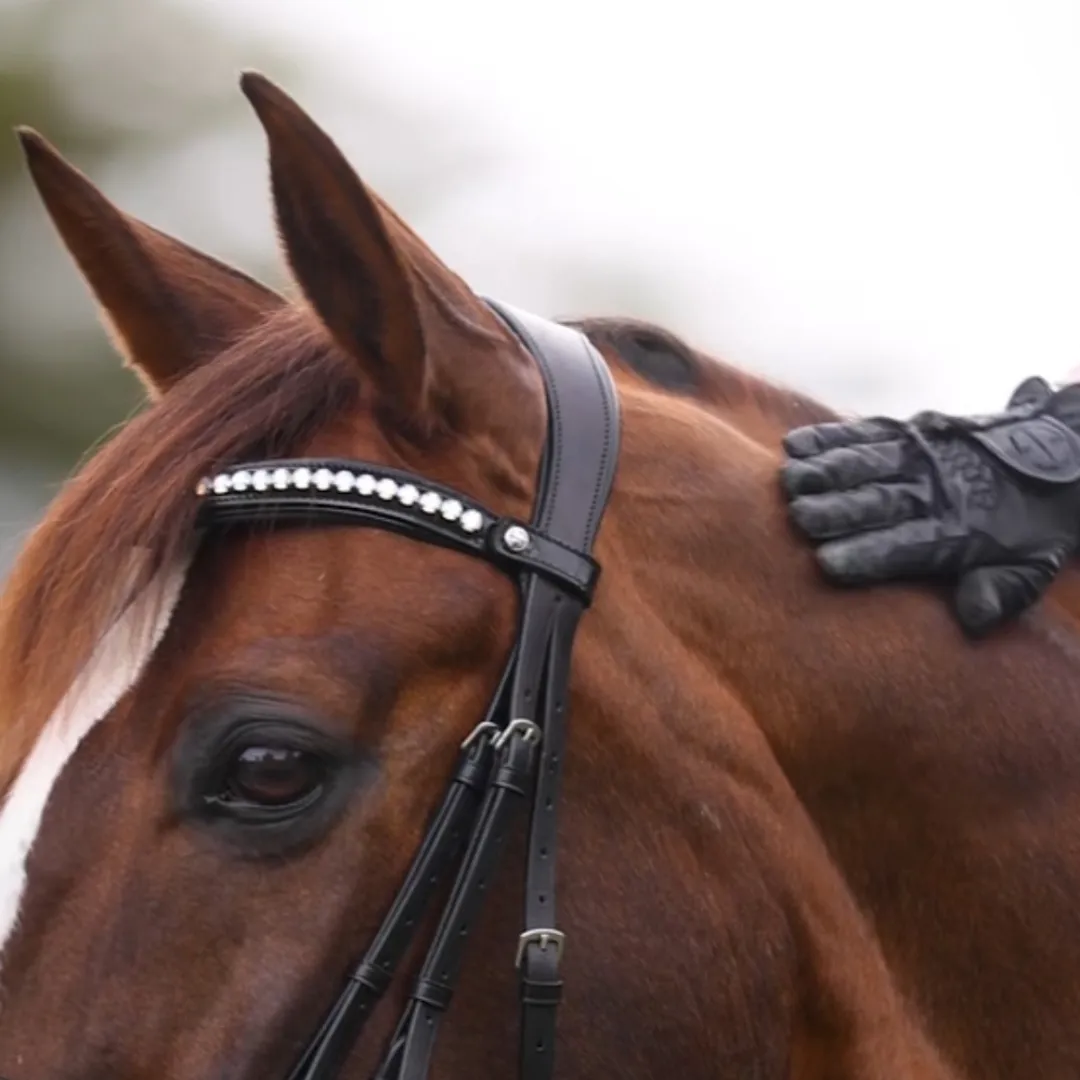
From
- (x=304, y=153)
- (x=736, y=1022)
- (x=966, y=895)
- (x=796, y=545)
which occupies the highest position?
(x=304, y=153)

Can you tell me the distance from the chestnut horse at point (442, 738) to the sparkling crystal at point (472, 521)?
3 centimetres

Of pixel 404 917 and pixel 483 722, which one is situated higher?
pixel 483 722

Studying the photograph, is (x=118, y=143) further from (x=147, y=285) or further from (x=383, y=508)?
(x=383, y=508)

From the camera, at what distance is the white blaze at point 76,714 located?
972 millimetres

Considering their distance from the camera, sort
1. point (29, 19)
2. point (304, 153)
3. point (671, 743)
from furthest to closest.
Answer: point (29, 19)
point (671, 743)
point (304, 153)

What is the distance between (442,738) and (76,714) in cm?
26

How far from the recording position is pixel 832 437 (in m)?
1.26

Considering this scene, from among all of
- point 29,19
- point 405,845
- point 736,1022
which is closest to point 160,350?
point 405,845

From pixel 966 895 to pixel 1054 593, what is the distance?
29 cm

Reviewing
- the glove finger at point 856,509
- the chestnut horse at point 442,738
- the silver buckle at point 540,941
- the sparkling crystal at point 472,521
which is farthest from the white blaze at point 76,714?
the glove finger at point 856,509

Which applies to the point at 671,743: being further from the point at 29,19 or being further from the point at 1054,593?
the point at 29,19

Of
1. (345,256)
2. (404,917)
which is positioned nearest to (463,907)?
(404,917)

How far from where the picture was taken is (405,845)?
100cm

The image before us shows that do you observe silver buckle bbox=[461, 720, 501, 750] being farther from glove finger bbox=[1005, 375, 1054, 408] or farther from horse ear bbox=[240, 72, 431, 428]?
glove finger bbox=[1005, 375, 1054, 408]
